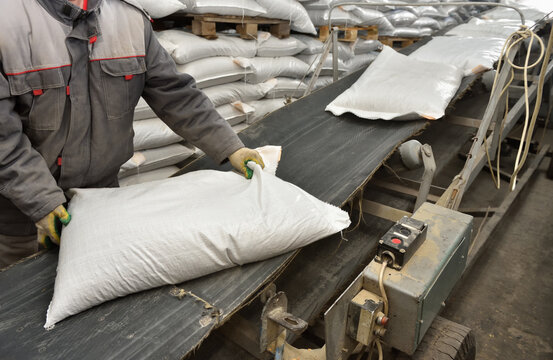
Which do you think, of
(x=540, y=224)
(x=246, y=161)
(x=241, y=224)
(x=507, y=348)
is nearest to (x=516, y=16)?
(x=540, y=224)

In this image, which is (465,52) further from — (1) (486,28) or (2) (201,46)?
(2) (201,46)

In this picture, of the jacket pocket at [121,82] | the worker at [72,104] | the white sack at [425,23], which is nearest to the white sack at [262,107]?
the worker at [72,104]

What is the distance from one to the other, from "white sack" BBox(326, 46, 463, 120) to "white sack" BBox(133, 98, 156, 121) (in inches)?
43.1

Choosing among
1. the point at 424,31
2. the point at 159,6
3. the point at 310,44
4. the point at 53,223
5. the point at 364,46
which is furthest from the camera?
the point at 424,31

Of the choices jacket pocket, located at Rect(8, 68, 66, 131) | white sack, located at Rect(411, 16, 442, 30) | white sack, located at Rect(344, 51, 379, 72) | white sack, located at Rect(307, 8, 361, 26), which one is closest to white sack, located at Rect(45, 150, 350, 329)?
jacket pocket, located at Rect(8, 68, 66, 131)

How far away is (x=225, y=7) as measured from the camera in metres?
2.66

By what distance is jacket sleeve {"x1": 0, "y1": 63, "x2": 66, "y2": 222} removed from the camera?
3.90ft

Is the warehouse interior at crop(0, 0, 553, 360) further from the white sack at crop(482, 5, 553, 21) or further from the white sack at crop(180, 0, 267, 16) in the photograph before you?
the white sack at crop(482, 5, 553, 21)

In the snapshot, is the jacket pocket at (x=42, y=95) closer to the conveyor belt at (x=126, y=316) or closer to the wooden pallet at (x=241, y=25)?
the conveyor belt at (x=126, y=316)

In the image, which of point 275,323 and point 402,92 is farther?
point 402,92

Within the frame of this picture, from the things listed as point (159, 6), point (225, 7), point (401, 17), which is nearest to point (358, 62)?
point (401, 17)

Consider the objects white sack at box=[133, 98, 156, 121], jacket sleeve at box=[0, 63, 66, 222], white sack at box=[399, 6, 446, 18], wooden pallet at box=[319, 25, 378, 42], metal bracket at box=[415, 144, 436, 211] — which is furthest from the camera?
white sack at box=[399, 6, 446, 18]

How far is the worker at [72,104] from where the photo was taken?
1.21m

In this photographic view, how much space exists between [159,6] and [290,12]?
3.93 feet
